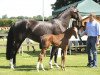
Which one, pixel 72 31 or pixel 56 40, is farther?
pixel 72 31

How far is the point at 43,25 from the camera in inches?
500

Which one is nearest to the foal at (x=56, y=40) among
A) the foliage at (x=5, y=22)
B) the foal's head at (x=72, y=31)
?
the foal's head at (x=72, y=31)

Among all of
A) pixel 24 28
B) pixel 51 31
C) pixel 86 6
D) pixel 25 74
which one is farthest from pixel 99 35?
pixel 86 6

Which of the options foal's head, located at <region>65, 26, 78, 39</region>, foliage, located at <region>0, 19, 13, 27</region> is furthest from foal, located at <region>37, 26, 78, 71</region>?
foliage, located at <region>0, 19, 13, 27</region>

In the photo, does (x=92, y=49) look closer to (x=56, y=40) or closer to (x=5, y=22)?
(x=56, y=40)

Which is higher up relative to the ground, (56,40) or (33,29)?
(33,29)

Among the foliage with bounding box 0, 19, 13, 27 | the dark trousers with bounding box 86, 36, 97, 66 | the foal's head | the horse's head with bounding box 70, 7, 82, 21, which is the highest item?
the foliage with bounding box 0, 19, 13, 27

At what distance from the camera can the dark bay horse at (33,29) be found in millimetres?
12656

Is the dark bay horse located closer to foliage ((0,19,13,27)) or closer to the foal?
the foal

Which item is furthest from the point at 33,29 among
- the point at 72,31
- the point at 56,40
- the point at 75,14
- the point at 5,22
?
the point at 5,22


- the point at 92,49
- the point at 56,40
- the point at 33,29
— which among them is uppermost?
the point at 33,29

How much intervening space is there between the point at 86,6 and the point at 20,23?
35.0 ft

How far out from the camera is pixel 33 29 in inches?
501

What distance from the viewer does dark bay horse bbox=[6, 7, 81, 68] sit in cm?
1266
